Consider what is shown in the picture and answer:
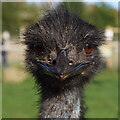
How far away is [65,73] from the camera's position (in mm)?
1755

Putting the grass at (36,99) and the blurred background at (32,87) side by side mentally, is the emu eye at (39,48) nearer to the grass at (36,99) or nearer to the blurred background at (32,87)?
the blurred background at (32,87)

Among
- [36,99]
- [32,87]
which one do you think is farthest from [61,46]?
[36,99]

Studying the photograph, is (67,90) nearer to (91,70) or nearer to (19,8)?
(91,70)

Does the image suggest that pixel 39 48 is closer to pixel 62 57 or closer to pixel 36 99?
pixel 62 57

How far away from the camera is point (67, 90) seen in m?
2.09

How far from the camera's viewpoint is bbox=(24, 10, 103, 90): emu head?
74.5 inches

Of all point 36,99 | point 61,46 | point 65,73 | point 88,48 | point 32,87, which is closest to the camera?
point 65,73

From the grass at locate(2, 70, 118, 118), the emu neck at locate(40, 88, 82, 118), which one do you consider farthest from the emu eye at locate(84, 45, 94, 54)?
the grass at locate(2, 70, 118, 118)

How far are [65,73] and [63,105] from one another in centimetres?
37

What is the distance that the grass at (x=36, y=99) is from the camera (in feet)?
19.1

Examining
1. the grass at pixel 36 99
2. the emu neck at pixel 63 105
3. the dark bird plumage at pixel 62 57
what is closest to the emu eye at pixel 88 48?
the dark bird plumage at pixel 62 57

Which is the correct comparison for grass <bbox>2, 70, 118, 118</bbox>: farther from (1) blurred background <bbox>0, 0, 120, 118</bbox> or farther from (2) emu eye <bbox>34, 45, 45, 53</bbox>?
(2) emu eye <bbox>34, 45, 45, 53</bbox>

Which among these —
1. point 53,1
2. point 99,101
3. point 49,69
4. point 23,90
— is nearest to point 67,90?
point 49,69

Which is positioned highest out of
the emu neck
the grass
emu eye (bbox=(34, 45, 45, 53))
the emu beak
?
emu eye (bbox=(34, 45, 45, 53))
